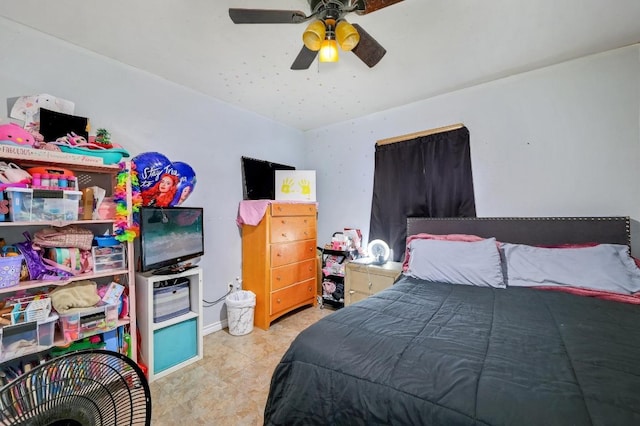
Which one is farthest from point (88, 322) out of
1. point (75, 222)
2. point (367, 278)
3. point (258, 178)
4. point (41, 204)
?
point (367, 278)

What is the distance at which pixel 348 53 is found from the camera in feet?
6.49

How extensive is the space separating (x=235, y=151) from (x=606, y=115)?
3.26m

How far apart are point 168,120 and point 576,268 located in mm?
3395

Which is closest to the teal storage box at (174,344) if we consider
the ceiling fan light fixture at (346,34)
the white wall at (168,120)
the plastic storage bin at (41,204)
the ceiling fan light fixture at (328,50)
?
the white wall at (168,120)

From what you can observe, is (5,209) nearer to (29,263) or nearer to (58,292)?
(29,263)

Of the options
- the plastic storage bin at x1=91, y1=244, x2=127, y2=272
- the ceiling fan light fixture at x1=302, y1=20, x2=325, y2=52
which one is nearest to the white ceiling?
the ceiling fan light fixture at x1=302, y1=20, x2=325, y2=52

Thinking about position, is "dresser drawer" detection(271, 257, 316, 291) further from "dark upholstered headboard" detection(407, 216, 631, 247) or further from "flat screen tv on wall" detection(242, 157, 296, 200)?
"dark upholstered headboard" detection(407, 216, 631, 247)

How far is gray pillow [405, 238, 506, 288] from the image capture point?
194 centimetres

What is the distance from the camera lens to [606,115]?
6.60 feet

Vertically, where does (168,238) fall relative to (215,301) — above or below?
above

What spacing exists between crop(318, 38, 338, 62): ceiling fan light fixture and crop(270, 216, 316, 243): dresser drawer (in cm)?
169

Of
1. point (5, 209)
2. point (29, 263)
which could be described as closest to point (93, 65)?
point (5, 209)

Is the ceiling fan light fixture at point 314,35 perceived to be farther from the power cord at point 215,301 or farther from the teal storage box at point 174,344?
the power cord at point 215,301

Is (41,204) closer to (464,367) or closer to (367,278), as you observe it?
(464,367)
